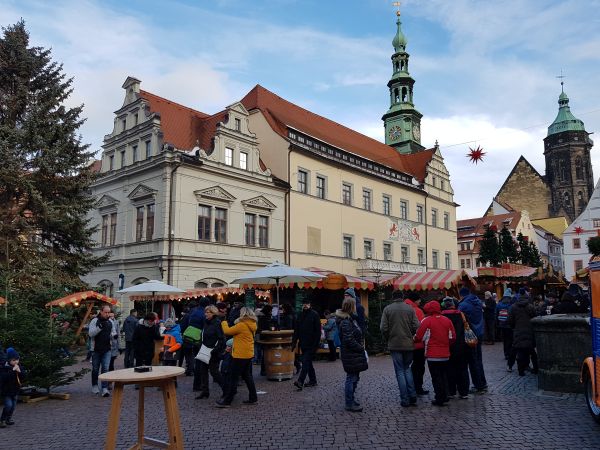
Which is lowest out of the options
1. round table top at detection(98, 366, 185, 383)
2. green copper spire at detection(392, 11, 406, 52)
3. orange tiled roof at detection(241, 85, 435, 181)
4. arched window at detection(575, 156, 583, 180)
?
round table top at detection(98, 366, 185, 383)

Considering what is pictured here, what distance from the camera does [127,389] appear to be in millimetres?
11664

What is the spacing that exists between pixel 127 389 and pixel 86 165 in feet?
46.7

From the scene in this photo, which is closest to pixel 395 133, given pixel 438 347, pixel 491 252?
pixel 491 252

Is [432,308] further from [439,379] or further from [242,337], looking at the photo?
[242,337]

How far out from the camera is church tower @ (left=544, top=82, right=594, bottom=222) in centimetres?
8788

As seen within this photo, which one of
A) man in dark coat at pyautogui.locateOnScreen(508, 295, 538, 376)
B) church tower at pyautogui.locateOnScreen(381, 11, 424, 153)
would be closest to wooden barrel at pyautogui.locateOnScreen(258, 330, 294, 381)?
man in dark coat at pyautogui.locateOnScreen(508, 295, 538, 376)

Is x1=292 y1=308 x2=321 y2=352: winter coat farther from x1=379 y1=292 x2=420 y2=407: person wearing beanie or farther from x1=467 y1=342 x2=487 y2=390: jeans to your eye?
x1=467 y1=342 x2=487 y2=390: jeans

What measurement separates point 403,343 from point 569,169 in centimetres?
9177

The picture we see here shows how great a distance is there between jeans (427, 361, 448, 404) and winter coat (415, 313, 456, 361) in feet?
0.38

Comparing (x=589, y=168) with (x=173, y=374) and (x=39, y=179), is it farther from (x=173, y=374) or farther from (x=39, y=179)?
(x=173, y=374)

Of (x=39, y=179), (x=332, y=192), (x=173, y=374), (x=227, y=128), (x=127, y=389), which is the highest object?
(x=227, y=128)

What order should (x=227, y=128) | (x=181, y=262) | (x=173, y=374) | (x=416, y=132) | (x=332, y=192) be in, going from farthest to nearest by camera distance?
(x=416, y=132) → (x=332, y=192) → (x=227, y=128) → (x=181, y=262) → (x=173, y=374)

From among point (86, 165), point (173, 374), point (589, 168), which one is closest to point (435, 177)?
point (86, 165)

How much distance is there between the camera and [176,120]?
32656 millimetres
